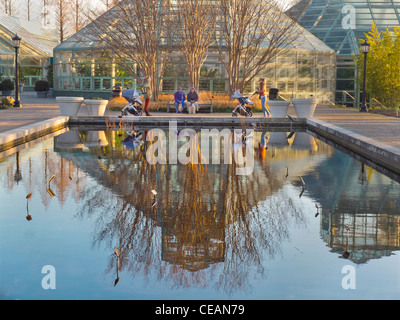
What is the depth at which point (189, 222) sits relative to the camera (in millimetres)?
Result: 8102

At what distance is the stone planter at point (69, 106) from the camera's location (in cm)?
2356

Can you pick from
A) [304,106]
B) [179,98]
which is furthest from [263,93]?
[179,98]

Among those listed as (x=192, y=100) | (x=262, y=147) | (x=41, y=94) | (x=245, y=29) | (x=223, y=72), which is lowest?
(x=262, y=147)

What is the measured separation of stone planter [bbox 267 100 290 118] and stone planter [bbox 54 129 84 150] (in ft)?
27.1

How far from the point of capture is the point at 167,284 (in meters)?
5.80

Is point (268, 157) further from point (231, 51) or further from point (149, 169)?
point (231, 51)

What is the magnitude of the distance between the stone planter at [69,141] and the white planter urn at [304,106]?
29.2ft

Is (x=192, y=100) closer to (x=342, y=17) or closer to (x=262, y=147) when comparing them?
(x=262, y=147)

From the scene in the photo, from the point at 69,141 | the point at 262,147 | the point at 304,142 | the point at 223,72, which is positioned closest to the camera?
the point at 262,147

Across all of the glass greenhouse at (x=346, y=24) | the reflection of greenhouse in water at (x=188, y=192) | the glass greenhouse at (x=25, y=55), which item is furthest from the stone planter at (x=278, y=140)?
the glass greenhouse at (x=25, y=55)

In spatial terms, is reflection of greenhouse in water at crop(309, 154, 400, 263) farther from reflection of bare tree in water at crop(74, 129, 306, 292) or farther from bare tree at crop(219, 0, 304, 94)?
bare tree at crop(219, 0, 304, 94)

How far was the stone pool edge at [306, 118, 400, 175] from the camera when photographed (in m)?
12.8

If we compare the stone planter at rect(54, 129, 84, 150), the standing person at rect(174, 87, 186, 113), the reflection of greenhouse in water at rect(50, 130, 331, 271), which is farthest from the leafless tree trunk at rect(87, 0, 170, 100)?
the reflection of greenhouse in water at rect(50, 130, 331, 271)

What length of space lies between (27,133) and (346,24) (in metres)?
30.0
